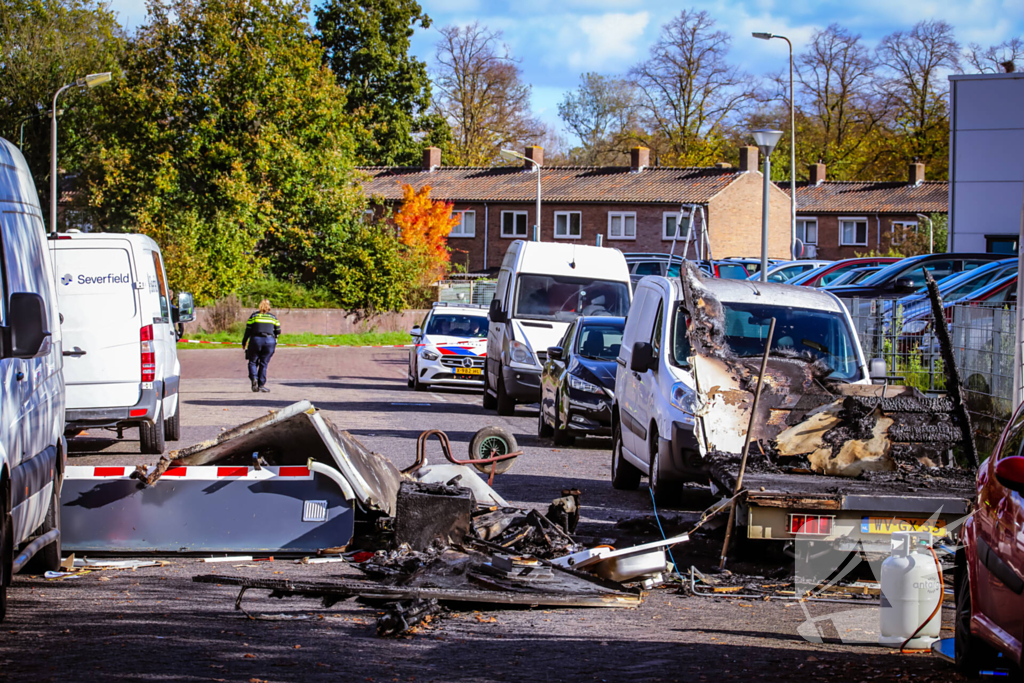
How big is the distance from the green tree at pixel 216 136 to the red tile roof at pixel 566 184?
617 inches

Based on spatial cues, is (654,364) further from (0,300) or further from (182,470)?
(0,300)

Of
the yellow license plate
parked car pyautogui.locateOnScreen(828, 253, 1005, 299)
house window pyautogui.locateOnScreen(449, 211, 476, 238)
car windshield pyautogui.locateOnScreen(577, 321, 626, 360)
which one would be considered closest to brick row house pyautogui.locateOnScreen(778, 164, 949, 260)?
house window pyautogui.locateOnScreen(449, 211, 476, 238)

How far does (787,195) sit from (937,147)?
912 centimetres

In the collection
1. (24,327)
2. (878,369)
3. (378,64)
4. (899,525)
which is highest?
(378,64)

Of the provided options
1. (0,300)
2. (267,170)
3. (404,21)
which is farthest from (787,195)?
(0,300)

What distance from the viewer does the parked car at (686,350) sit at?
9508 millimetres

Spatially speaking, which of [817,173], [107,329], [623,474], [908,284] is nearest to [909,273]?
[908,284]

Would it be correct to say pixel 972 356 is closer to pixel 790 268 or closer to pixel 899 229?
pixel 790 268

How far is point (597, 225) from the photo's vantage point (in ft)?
213

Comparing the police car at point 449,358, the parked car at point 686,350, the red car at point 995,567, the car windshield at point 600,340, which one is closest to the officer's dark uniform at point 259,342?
the police car at point 449,358

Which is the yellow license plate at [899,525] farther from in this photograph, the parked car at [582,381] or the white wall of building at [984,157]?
the white wall of building at [984,157]

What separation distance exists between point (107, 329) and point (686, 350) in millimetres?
6418

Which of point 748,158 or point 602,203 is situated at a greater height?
point 748,158

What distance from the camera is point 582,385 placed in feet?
47.3
